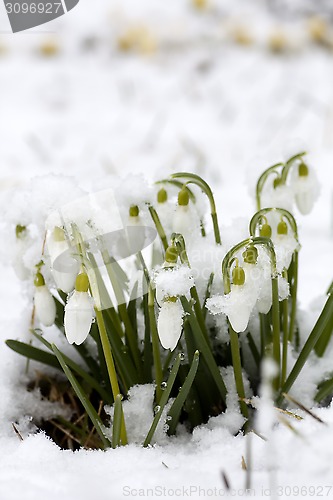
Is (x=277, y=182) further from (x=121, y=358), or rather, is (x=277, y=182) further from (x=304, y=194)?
(x=121, y=358)

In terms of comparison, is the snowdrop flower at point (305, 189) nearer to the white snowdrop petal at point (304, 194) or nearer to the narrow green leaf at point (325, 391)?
the white snowdrop petal at point (304, 194)

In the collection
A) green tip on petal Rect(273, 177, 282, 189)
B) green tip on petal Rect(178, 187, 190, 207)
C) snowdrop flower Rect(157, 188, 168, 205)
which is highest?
green tip on petal Rect(178, 187, 190, 207)

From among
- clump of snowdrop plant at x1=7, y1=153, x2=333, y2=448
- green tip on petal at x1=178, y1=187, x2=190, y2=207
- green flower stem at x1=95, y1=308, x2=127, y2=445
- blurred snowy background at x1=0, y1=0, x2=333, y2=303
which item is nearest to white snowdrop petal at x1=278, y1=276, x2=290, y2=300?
clump of snowdrop plant at x1=7, y1=153, x2=333, y2=448

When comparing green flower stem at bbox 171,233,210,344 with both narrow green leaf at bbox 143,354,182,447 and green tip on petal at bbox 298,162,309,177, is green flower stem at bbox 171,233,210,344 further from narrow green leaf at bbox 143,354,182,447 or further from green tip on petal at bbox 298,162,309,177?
green tip on petal at bbox 298,162,309,177

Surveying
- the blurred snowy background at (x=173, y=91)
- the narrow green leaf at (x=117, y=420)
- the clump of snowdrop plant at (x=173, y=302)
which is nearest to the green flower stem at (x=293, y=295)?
the clump of snowdrop plant at (x=173, y=302)

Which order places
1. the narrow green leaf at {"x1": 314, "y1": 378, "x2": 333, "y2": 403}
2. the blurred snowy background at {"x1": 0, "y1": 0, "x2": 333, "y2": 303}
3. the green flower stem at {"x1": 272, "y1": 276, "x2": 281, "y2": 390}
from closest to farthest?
the green flower stem at {"x1": 272, "y1": 276, "x2": 281, "y2": 390} → the narrow green leaf at {"x1": 314, "y1": 378, "x2": 333, "y2": 403} → the blurred snowy background at {"x1": 0, "y1": 0, "x2": 333, "y2": 303}

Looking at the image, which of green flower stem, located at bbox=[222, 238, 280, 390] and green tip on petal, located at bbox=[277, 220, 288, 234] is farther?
green tip on petal, located at bbox=[277, 220, 288, 234]

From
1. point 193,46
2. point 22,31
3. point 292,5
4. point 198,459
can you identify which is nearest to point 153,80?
point 193,46

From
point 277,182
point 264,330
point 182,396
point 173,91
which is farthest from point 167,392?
point 173,91
